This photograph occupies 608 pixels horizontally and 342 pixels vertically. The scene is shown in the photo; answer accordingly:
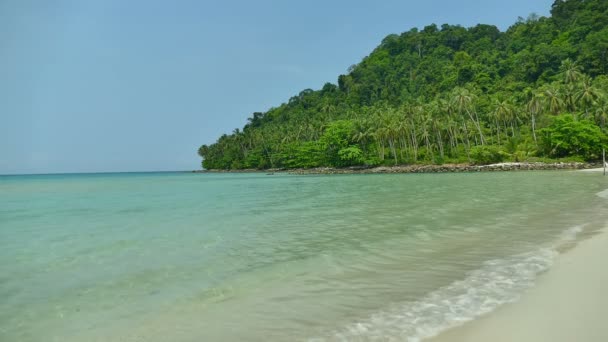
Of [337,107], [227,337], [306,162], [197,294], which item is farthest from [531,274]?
[337,107]

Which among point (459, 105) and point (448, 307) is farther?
point (459, 105)

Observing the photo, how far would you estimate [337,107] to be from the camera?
158000mm

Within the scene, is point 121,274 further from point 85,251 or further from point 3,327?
point 85,251

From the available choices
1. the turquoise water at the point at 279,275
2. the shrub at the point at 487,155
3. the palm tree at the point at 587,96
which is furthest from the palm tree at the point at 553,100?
the turquoise water at the point at 279,275

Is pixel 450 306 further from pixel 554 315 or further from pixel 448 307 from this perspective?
pixel 554 315

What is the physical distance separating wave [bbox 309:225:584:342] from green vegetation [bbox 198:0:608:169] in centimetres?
6653

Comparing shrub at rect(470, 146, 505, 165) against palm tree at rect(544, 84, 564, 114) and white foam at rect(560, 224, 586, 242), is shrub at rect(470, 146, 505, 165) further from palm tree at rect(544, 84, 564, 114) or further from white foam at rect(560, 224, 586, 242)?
white foam at rect(560, 224, 586, 242)

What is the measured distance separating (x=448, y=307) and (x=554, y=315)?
1.22 meters

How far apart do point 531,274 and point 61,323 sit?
7.41 meters

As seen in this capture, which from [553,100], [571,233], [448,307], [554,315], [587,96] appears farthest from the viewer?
[553,100]

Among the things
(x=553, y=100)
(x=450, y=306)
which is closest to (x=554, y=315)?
(x=450, y=306)

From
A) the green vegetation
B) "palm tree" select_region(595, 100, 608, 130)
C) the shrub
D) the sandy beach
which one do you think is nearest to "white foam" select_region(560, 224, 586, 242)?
the sandy beach

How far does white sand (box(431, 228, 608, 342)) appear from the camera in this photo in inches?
171

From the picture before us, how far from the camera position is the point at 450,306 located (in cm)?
545
